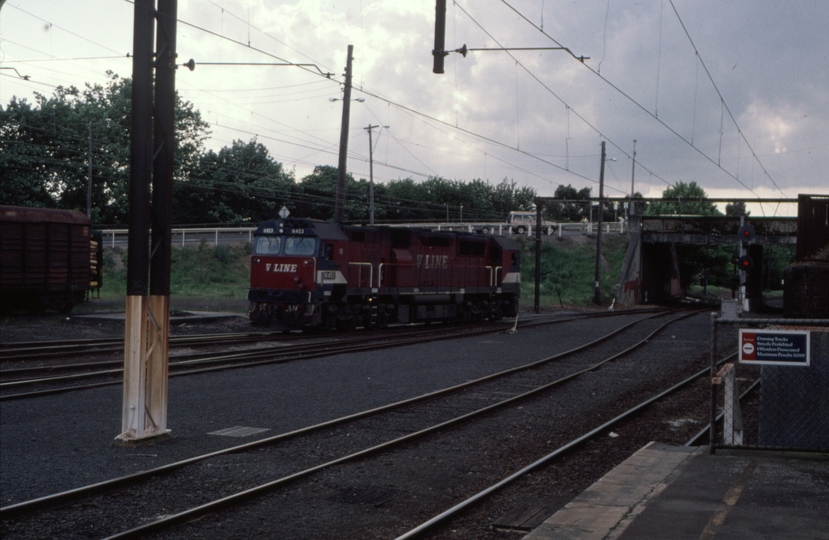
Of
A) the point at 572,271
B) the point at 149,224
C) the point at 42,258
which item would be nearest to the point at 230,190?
the point at 572,271

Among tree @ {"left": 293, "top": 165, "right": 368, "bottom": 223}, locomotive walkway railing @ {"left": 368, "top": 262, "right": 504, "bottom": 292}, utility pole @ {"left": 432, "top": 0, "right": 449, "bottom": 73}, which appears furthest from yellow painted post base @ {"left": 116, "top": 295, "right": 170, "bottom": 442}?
tree @ {"left": 293, "top": 165, "right": 368, "bottom": 223}

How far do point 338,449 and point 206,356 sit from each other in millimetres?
9497

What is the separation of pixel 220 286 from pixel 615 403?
36.3 m

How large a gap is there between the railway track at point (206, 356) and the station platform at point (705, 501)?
9468 mm

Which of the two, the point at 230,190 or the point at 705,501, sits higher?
the point at 230,190

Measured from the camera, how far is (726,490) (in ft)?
22.7

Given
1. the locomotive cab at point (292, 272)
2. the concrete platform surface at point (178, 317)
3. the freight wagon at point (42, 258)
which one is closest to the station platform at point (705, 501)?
the locomotive cab at point (292, 272)

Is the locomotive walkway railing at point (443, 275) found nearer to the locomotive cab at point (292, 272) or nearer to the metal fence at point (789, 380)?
the locomotive cab at point (292, 272)

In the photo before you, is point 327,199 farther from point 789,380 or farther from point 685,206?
point 789,380

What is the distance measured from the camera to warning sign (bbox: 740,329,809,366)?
7.86 m

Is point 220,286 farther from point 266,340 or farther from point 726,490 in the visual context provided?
point 726,490

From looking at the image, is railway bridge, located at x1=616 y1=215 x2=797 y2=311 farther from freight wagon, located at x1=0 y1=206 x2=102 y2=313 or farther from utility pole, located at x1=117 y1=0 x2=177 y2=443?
utility pole, located at x1=117 y1=0 x2=177 y2=443

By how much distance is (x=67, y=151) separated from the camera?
53375 millimetres

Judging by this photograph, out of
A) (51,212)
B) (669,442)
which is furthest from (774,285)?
(669,442)
